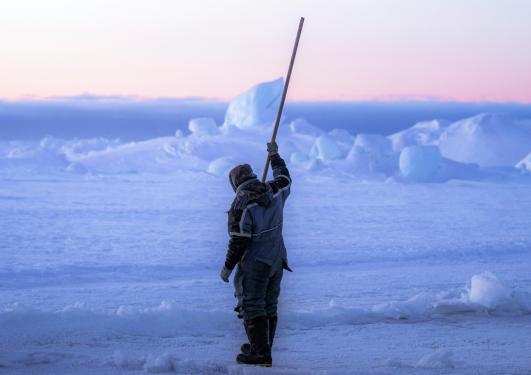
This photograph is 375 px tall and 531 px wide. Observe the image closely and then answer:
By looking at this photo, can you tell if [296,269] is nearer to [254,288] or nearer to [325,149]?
[254,288]

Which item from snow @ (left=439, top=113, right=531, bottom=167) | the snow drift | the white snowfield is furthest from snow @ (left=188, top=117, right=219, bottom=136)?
snow @ (left=439, top=113, right=531, bottom=167)

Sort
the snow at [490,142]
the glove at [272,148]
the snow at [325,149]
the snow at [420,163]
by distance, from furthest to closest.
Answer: the snow at [490,142] → the snow at [325,149] → the snow at [420,163] → the glove at [272,148]

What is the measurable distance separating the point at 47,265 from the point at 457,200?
979 centimetres

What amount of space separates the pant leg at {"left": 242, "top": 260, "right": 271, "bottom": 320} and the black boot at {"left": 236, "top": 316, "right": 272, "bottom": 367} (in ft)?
0.12

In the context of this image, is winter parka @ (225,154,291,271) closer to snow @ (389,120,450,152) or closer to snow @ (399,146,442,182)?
snow @ (399,146,442,182)

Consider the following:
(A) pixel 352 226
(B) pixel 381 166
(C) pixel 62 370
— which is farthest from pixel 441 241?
(B) pixel 381 166

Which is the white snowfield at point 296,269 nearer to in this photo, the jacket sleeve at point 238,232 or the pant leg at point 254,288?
A: the pant leg at point 254,288

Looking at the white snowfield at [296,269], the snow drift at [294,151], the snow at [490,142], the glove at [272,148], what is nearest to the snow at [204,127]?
the snow drift at [294,151]

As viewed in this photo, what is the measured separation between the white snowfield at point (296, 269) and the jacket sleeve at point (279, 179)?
0.80 m

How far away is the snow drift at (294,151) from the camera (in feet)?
67.8

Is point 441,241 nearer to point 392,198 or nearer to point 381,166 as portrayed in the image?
point 392,198

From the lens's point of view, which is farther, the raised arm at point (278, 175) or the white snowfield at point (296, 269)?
the white snowfield at point (296, 269)

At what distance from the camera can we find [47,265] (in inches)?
312

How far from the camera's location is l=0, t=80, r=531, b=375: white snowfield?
13.4 feet
